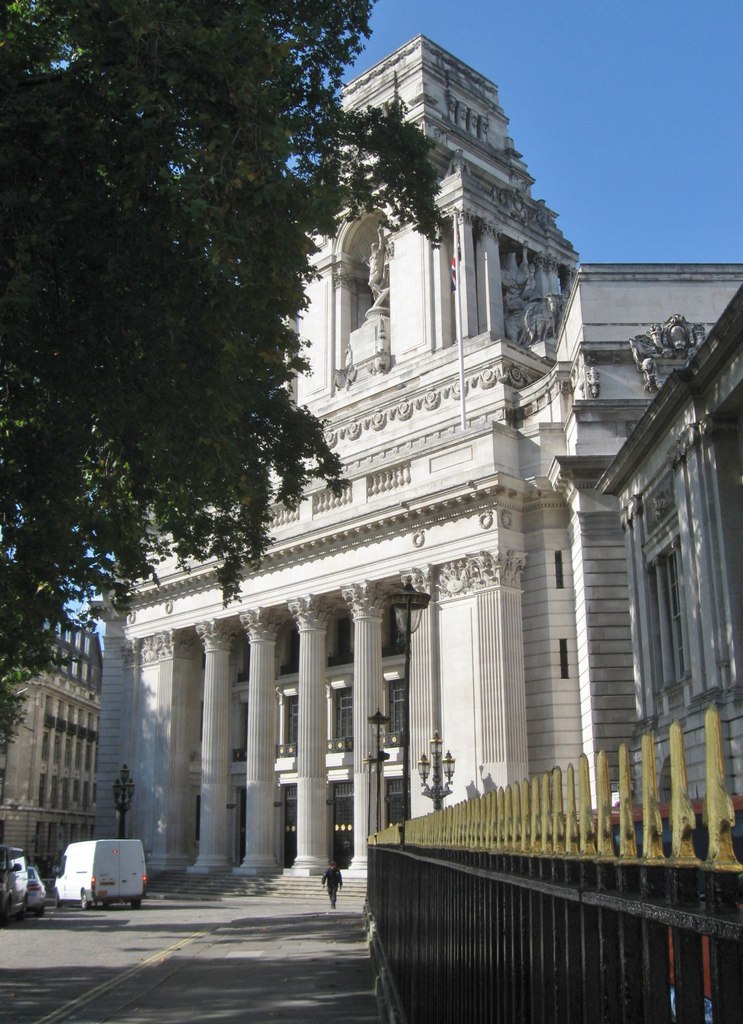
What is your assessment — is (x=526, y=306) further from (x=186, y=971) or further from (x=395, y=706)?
(x=186, y=971)

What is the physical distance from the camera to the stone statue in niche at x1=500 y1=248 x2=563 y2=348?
51.3 metres

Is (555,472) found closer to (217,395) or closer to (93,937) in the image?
(93,937)

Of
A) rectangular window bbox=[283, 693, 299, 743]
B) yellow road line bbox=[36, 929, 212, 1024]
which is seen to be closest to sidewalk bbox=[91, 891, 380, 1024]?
yellow road line bbox=[36, 929, 212, 1024]

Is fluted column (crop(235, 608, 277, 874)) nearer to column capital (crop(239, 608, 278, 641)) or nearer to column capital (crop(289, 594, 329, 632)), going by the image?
column capital (crop(239, 608, 278, 641))

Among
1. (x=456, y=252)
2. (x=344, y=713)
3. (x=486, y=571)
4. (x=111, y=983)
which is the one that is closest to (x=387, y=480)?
(x=486, y=571)

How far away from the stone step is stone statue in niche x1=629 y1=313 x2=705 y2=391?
66.7 ft

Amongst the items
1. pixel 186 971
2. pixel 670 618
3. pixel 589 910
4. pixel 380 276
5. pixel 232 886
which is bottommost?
pixel 232 886

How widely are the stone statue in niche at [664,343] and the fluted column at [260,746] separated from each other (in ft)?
66.7

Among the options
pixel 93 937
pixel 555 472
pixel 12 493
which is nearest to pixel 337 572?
pixel 555 472

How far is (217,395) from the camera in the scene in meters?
13.2

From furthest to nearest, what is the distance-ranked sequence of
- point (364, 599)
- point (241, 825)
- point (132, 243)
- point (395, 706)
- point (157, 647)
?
point (157, 647), point (241, 825), point (395, 706), point (364, 599), point (132, 243)

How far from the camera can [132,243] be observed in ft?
39.1

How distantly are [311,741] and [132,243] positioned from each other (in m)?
32.8

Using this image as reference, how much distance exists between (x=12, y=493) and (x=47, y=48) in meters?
5.88
